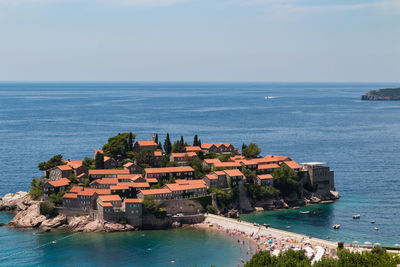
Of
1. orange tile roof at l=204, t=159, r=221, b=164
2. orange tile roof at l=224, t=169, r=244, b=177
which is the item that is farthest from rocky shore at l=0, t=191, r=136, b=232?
orange tile roof at l=204, t=159, r=221, b=164

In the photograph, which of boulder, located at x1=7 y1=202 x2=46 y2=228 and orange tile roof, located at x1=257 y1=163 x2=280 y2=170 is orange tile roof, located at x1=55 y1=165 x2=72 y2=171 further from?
orange tile roof, located at x1=257 y1=163 x2=280 y2=170

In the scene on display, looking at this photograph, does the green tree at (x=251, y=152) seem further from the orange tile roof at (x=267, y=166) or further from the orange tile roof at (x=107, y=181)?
the orange tile roof at (x=107, y=181)

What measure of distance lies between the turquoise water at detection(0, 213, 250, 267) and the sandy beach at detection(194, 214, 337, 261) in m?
2.19

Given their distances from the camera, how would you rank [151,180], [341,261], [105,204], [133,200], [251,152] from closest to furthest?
[341,261], [105,204], [133,200], [151,180], [251,152]

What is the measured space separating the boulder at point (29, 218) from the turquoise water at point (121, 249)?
2638 mm

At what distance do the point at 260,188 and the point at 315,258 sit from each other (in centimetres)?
3281

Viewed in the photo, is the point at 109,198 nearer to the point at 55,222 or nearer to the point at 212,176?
the point at 55,222

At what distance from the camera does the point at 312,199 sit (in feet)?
356

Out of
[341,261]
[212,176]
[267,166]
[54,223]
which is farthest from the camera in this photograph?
[267,166]

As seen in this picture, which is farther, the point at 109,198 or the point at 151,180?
the point at 151,180

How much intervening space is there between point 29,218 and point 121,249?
2281 centimetres

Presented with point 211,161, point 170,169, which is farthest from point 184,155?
point 170,169

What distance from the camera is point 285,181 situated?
4176 inches

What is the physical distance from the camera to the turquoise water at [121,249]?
75.7 m
